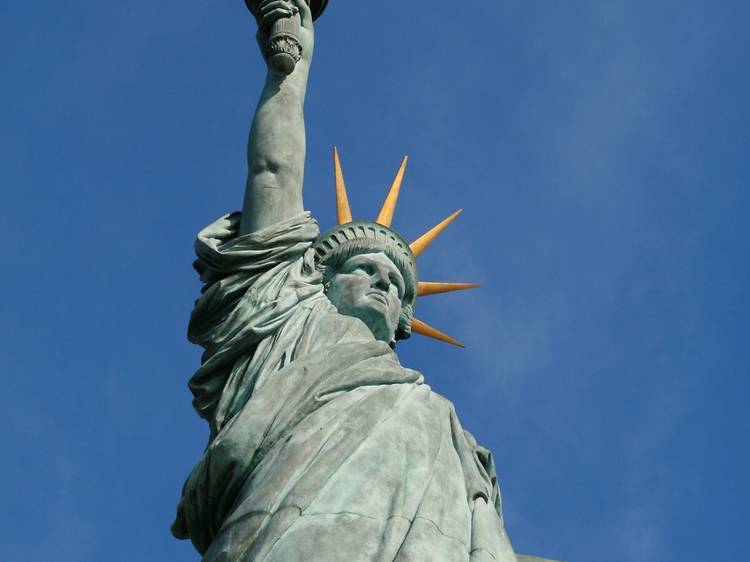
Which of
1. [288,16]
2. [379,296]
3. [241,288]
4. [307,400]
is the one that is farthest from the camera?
[288,16]

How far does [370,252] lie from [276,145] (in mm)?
847

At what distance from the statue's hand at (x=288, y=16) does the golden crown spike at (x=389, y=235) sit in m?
1.10

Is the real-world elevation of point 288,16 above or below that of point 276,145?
above

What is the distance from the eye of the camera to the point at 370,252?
11.4 metres

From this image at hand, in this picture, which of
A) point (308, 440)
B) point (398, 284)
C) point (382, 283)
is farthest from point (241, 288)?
point (308, 440)

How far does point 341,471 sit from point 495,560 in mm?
844

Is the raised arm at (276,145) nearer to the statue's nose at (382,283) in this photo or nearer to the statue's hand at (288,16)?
the statue's hand at (288,16)

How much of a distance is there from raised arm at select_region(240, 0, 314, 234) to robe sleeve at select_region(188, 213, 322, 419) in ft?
0.41

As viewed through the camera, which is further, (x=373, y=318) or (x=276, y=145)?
(x=276, y=145)

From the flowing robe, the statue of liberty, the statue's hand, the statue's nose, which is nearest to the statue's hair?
the statue of liberty

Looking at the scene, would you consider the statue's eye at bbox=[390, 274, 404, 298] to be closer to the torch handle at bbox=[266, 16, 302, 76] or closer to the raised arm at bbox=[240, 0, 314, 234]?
the raised arm at bbox=[240, 0, 314, 234]

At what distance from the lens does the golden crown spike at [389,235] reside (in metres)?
11.5

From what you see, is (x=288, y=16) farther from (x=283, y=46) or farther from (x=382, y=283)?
(x=382, y=283)

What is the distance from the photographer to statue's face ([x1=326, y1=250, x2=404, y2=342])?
11.0 metres
